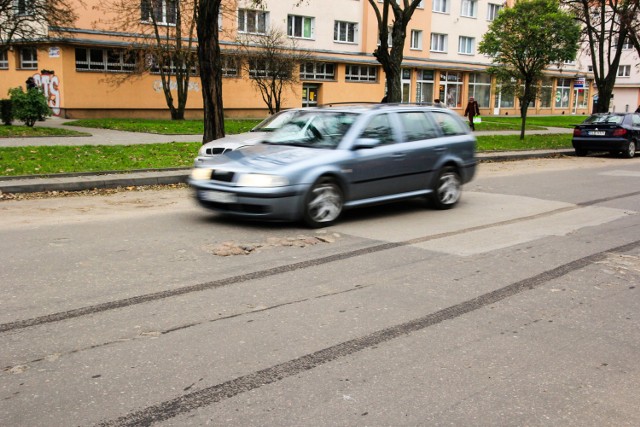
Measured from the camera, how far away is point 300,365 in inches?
159

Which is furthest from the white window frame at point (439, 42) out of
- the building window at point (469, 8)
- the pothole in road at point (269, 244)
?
the pothole in road at point (269, 244)

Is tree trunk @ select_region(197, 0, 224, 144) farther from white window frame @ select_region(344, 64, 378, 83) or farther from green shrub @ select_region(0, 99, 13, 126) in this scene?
white window frame @ select_region(344, 64, 378, 83)

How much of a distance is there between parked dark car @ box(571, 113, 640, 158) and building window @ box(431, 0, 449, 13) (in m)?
31.8

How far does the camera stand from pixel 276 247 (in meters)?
7.26

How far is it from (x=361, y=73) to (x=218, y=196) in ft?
132

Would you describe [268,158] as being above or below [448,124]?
below

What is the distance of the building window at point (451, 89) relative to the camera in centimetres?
5317

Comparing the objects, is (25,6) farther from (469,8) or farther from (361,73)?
(469,8)

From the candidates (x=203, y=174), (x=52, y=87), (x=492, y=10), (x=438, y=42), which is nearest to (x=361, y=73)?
(x=438, y=42)

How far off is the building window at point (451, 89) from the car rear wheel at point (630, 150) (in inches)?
1267

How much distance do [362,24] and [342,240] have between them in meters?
40.3

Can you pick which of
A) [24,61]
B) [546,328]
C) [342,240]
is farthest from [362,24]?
[546,328]

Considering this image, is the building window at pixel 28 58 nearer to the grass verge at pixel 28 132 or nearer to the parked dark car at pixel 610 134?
the grass verge at pixel 28 132

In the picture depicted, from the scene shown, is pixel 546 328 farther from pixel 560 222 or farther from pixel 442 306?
pixel 560 222
